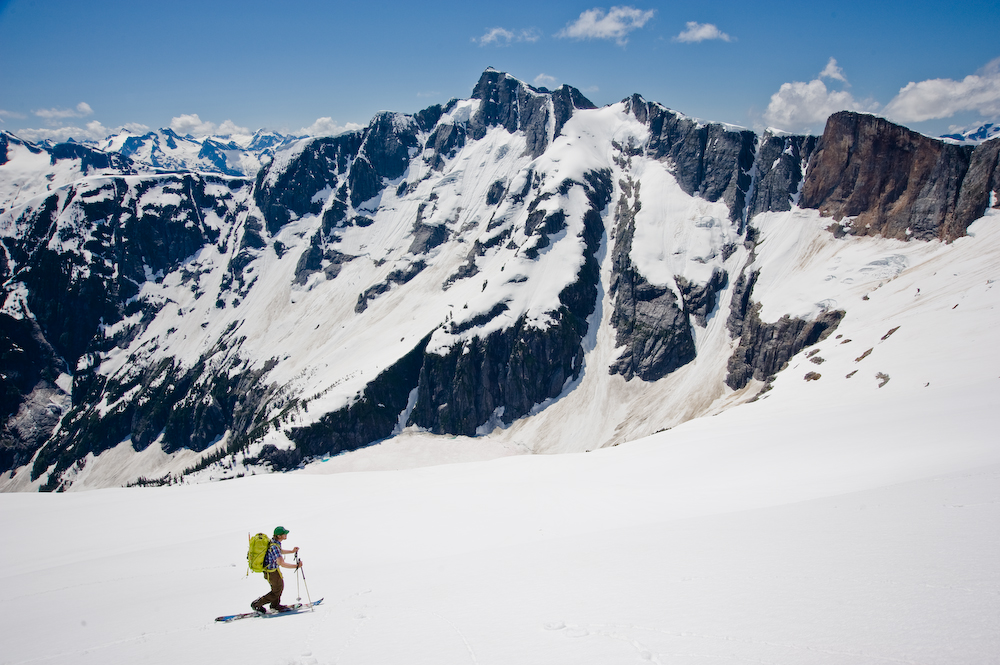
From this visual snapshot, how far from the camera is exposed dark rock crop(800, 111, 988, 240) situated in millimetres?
87938

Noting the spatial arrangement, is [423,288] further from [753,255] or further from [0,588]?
[0,588]

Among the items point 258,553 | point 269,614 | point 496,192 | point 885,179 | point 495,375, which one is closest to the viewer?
point 269,614

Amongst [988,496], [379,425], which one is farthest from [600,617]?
[379,425]

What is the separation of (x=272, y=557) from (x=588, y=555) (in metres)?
7.85

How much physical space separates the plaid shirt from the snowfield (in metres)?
1.37

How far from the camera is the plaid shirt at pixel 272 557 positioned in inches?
457

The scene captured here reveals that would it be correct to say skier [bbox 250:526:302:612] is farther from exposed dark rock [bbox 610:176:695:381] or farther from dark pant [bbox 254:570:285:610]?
exposed dark rock [bbox 610:176:695:381]

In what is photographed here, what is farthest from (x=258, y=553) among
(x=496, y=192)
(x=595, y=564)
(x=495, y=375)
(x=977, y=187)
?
(x=496, y=192)

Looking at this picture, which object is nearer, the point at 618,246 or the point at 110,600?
the point at 110,600

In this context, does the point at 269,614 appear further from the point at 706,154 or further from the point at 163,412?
the point at 163,412

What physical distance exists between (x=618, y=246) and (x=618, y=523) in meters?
130

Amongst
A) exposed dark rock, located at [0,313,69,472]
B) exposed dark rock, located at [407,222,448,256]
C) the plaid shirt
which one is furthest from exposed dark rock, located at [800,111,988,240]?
exposed dark rock, located at [0,313,69,472]

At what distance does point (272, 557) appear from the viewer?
11711mm

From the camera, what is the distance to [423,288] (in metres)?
161
